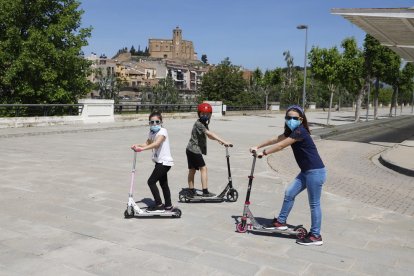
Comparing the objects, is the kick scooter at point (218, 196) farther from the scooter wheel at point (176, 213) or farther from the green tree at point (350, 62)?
the green tree at point (350, 62)

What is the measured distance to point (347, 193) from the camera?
26.7 ft

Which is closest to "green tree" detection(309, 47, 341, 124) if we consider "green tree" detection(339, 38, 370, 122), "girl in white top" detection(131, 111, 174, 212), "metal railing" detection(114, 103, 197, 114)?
"green tree" detection(339, 38, 370, 122)

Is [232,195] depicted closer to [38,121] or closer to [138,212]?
[138,212]

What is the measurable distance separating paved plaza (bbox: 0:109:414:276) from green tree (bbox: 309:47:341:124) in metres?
18.2

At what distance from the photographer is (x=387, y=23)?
18719mm

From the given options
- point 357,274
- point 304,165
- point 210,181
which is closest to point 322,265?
point 357,274

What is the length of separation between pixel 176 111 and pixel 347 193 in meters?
25.6

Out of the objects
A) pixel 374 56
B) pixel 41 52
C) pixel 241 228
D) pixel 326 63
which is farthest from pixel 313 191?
pixel 374 56

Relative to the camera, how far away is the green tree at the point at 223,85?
4472cm

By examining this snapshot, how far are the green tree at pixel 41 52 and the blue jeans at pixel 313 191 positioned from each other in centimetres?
1755

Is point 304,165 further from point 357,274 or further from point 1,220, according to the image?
point 1,220

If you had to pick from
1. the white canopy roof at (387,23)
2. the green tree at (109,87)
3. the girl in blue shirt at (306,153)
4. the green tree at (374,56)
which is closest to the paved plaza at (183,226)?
the girl in blue shirt at (306,153)

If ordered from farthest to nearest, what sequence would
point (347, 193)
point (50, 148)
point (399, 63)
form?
point (399, 63) < point (50, 148) < point (347, 193)

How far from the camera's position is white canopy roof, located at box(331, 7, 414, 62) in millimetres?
15688
